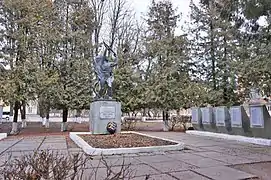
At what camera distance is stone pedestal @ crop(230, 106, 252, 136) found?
12391mm

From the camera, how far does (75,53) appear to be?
2102 centimetres

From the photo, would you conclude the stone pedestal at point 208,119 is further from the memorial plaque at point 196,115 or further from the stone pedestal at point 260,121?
the stone pedestal at point 260,121

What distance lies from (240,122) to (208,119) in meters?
2.85

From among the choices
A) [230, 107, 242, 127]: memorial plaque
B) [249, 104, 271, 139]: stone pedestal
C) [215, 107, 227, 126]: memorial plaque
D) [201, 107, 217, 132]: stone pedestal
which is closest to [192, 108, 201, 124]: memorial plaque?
[201, 107, 217, 132]: stone pedestal

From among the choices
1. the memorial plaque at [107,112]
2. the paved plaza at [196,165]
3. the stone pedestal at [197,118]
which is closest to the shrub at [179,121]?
the stone pedestal at [197,118]

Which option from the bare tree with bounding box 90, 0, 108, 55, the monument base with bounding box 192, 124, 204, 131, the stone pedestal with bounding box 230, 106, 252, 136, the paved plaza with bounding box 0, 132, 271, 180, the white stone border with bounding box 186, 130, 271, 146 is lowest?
the paved plaza with bounding box 0, 132, 271, 180

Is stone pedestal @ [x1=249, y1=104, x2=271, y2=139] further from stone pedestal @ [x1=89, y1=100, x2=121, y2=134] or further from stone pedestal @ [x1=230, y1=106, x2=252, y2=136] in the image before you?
stone pedestal @ [x1=89, y1=100, x2=121, y2=134]

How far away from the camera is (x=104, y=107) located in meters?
13.1

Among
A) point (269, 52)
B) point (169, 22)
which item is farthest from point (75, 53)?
point (269, 52)

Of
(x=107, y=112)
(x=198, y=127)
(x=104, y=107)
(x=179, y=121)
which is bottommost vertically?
(x=198, y=127)

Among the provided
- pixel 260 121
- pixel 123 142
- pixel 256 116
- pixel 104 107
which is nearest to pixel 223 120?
pixel 256 116

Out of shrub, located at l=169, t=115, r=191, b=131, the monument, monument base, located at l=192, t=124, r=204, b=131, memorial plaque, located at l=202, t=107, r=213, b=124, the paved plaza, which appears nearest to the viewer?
the paved plaza

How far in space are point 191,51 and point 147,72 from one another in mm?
3639

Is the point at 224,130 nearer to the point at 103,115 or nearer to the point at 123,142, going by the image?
the point at 103,115
